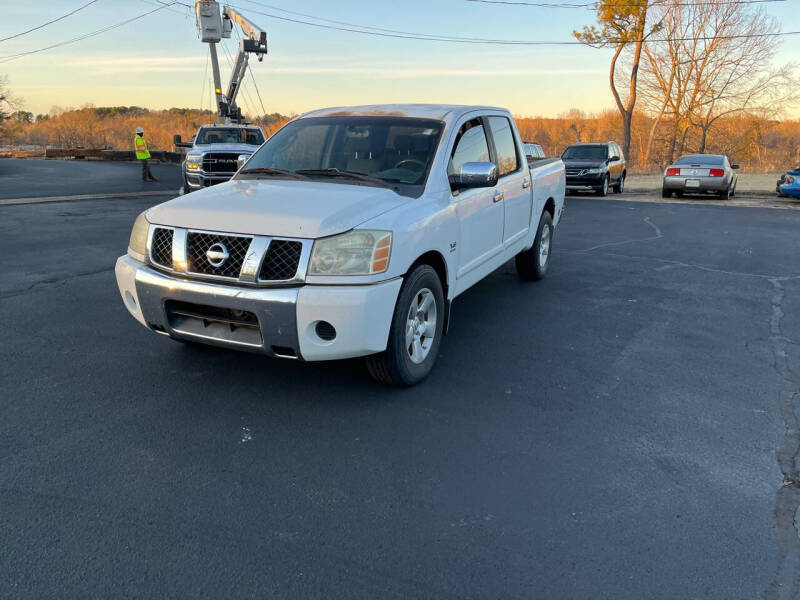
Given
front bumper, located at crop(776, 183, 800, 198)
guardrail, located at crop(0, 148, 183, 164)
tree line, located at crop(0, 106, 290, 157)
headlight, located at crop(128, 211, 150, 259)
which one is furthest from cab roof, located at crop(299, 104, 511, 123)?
tree line, located at crop(0, 106, 290, 157)

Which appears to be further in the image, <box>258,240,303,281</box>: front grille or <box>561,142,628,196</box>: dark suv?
<box>561,142,628,196</box>: dark suv

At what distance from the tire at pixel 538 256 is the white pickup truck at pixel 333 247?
191cm

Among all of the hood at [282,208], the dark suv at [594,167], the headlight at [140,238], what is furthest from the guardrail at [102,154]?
the hood at [282,208]

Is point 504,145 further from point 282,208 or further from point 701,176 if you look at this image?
point 701,176

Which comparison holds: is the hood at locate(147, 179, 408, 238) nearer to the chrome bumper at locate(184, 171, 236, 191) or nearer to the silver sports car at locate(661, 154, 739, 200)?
the chrome bumper at locate(184, 171, 236, 191)

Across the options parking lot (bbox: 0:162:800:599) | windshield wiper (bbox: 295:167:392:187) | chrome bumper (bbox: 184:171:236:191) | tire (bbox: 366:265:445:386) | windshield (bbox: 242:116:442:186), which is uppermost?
windshield (bbox: 242:116:442:186)

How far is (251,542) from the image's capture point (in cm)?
256

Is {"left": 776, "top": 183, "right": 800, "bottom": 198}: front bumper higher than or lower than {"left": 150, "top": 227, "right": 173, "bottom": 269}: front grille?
higher

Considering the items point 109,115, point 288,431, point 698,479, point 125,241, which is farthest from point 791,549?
point 109,115

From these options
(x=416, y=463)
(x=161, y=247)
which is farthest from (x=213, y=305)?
(x=416, y=463)

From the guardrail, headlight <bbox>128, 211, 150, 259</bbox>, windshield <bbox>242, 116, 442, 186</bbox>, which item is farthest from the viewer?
the guardrail

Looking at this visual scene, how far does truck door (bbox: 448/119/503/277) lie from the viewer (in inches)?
185

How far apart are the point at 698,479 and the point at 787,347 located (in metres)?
2.68

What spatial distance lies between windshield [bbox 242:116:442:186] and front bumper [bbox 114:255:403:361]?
1213 mm
